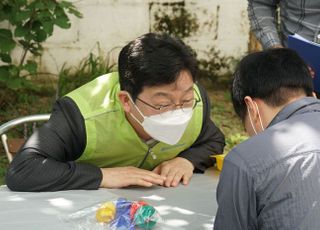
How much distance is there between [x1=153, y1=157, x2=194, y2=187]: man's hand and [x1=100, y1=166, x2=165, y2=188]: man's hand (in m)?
0.05

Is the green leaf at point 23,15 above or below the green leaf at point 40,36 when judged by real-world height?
above

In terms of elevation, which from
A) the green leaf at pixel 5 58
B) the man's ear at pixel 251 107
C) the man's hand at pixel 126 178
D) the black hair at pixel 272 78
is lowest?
the green leaf at pixel 5 58

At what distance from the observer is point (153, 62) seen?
1.96m

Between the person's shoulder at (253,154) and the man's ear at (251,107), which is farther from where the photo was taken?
the man's ear at (251,107)

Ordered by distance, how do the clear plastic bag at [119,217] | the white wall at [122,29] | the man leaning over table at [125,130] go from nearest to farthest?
the clear plastic bag at [119,217], the man leaning over table at [125,130], the white wall at [122,29]

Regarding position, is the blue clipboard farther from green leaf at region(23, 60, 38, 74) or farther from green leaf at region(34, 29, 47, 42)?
green leaf at region(23, 60, 38, 74)

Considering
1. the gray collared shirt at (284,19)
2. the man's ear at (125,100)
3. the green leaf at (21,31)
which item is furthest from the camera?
the green leaf at (21,31)

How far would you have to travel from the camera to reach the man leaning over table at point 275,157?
1.38 metres

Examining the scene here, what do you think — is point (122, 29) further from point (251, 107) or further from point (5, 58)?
point (251, 107)

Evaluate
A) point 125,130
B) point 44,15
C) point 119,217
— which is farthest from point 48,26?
point 119,217

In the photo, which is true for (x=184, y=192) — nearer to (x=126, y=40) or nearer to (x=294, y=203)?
(x=294, y=203)

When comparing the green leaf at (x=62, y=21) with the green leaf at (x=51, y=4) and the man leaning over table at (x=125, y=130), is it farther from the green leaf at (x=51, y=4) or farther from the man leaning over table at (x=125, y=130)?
the man leaning over table at (x=125, y=130)

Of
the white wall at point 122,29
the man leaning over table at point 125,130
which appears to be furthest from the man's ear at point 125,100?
the white wall at point 122,29

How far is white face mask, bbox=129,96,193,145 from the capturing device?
2.10 meters
